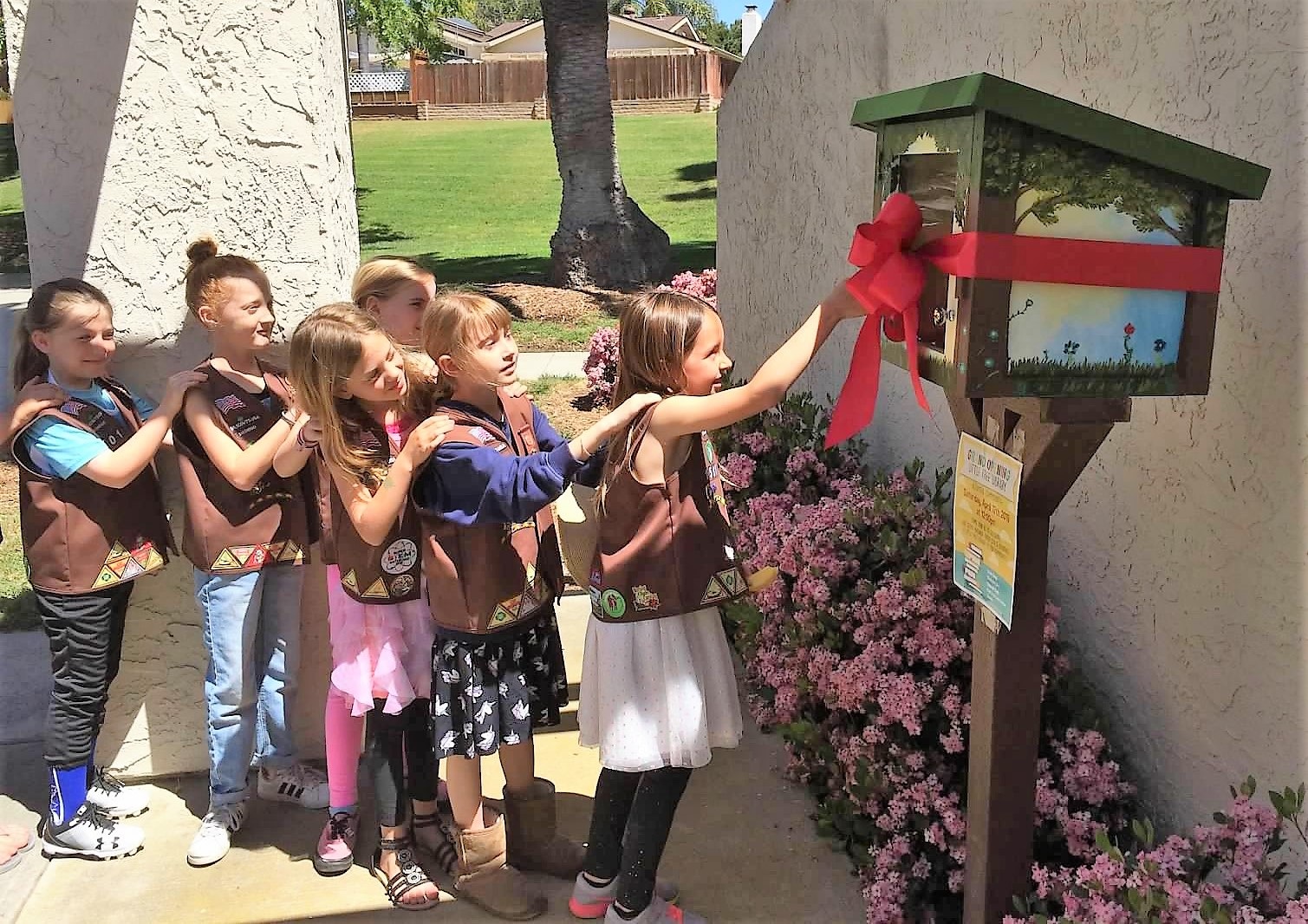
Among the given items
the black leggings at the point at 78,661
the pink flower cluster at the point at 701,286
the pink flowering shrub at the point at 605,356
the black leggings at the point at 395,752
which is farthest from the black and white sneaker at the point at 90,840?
the pink flower cluster at the point at 701,286

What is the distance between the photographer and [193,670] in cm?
344

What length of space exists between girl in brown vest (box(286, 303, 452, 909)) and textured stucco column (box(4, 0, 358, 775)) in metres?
0.67

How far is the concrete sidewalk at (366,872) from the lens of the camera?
2.91 m

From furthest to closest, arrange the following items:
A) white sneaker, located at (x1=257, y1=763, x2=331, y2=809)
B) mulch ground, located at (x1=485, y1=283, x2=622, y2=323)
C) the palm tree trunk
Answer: the palm tree trunk → mulch ground, located at (x1=485, y1=283, x2=622, y2=323) → white sneaker, located at (x1=257, y1=763, x2=331, y2=809)

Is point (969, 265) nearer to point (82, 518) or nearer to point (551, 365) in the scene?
point (82, 518)

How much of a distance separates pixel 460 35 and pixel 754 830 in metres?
66.3

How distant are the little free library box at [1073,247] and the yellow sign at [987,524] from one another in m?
0.24

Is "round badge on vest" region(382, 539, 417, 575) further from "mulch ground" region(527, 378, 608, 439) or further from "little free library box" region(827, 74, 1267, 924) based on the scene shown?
"mulch ground" region(527, 378, 608, 439)

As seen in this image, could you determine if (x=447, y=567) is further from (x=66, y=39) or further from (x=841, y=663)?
(x=66, y=39)

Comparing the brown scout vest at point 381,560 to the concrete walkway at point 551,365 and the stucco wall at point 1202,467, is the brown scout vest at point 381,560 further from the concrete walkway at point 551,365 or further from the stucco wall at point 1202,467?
the concrete walkway at point 551,365

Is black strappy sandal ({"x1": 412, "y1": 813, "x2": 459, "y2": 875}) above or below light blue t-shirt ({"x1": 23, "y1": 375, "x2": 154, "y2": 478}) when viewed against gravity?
below

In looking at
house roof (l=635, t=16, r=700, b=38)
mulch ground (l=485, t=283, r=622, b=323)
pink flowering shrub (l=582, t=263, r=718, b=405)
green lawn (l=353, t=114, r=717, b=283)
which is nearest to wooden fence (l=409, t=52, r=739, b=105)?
green lawn (l=353, t=114, r=717, b=283)

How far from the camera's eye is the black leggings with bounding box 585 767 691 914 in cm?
263

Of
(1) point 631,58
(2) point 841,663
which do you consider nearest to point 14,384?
(2) point 841,663
